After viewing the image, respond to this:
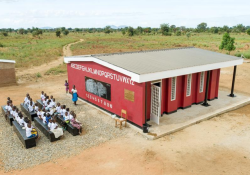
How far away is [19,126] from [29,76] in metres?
14.7

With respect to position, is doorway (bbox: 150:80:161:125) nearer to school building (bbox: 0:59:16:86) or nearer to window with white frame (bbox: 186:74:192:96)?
window with white frame (bbox: 186:74:192:96)

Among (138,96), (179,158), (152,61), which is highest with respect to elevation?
(152,61)

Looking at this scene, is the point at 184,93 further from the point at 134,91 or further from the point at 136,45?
the point at 136,45

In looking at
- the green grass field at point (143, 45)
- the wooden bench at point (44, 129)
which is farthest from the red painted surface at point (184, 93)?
the green grass field at point (143, 45)

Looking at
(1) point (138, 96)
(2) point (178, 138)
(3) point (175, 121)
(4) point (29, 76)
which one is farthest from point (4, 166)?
(4) point (29, 76)

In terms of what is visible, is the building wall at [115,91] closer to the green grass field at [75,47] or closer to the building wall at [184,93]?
the building wall at [184,93]

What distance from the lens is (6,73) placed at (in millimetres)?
19500

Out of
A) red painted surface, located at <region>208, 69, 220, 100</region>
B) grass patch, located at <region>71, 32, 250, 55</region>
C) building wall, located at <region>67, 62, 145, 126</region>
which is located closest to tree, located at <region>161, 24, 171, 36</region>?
grass patch, located at <region>71, 32, 250, 55</region>

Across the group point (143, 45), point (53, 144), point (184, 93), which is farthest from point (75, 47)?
point (53, 144)

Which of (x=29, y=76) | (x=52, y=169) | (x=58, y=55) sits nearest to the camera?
(x=52, y=169)

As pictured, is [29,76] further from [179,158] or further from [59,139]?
[179,158]

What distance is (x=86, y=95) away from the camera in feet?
49.4

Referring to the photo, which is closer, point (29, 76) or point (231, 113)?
point (231, 113)

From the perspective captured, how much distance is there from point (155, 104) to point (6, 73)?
1489 centimetres
